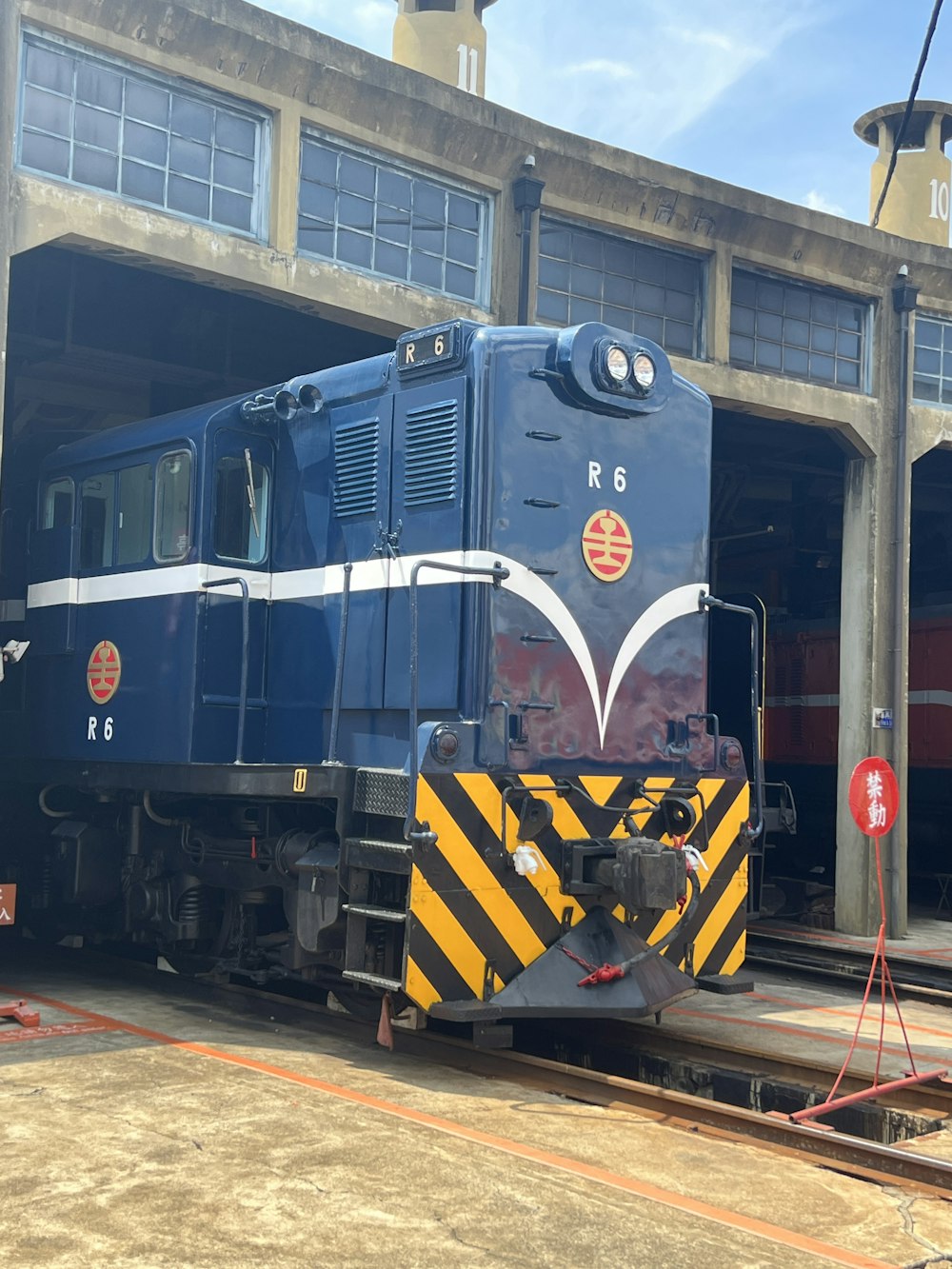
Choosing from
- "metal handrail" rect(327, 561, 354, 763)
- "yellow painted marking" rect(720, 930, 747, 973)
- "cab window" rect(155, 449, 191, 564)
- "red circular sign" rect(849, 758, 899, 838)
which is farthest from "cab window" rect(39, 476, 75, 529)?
"red circular sign" rect(849, 758, 899, 838)

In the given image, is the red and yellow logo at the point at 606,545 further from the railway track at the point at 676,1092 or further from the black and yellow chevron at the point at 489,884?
the railway track at the point at 676,1092

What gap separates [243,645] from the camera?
7.73 m

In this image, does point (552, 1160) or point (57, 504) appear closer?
point (552, 1160)

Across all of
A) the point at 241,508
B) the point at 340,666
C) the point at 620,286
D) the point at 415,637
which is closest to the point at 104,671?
the point at 241,508

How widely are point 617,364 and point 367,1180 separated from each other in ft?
14.2

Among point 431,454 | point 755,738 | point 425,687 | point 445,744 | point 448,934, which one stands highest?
point 431,454

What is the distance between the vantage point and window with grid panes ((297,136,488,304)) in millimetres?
10023

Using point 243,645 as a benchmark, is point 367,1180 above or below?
below

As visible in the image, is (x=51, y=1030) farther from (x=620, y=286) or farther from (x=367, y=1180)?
(x=620, y=286)

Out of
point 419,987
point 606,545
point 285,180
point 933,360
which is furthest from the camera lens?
point 933,360

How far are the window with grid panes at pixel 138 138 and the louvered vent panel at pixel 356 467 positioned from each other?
273 cm

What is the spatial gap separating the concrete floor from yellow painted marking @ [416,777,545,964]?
2.22 feet

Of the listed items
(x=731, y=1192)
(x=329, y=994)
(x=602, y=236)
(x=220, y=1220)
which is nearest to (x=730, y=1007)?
(x=329, y=994)

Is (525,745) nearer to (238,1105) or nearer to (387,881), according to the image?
(387,881)
